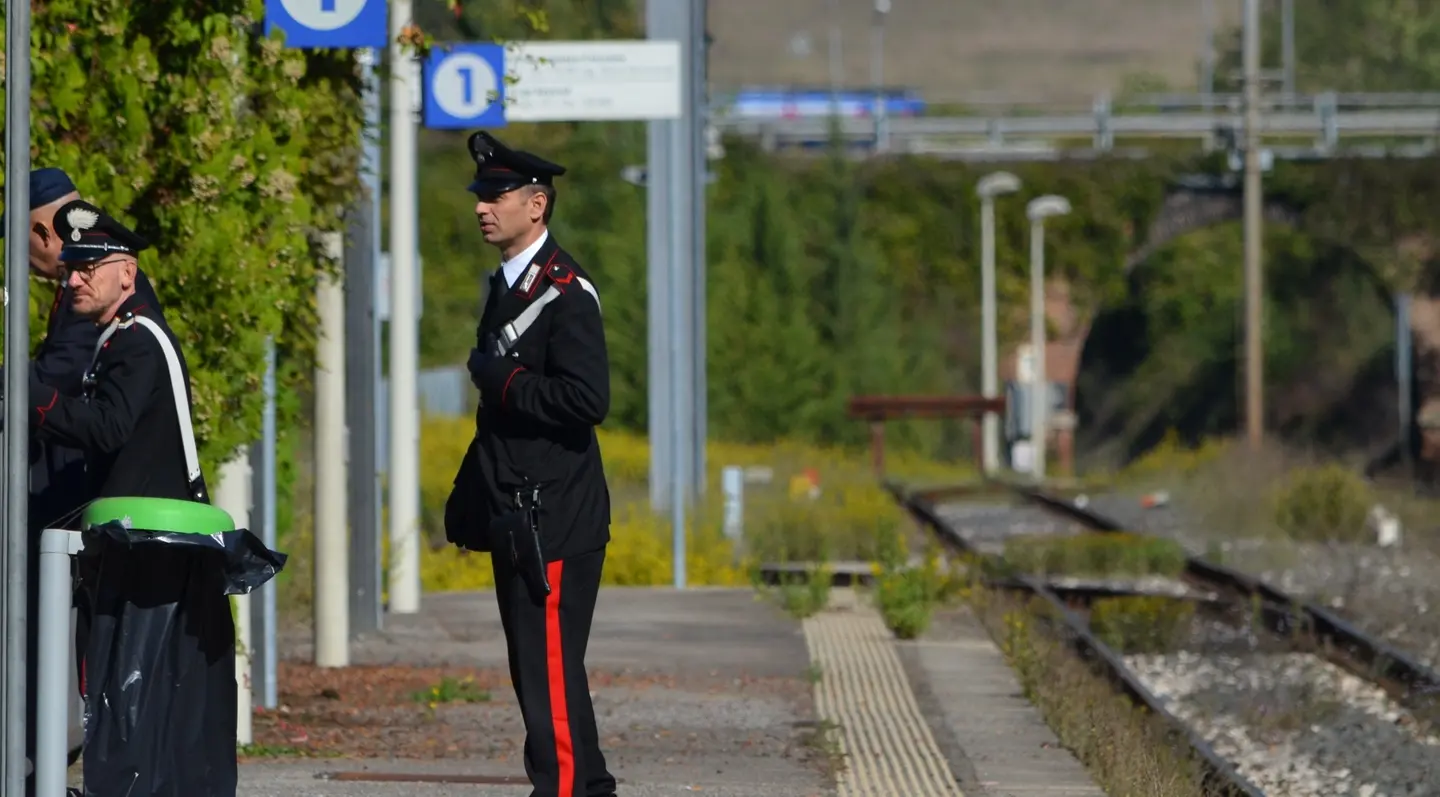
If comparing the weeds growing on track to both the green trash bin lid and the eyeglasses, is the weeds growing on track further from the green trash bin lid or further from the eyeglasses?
the green trash bin lid

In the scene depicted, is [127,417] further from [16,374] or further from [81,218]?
[16,374]

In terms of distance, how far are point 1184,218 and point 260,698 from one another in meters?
41.2

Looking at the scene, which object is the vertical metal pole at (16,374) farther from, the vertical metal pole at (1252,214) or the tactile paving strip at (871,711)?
the vertical metal pole at (1252,214)

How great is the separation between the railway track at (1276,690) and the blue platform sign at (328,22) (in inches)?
152

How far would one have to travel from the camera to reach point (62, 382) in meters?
6.61

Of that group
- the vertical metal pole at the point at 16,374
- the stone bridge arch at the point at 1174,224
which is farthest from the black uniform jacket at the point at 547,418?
the stone bridge arch at the point at 1174,224

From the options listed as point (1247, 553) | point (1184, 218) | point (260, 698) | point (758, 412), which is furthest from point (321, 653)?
point (1184, 218)

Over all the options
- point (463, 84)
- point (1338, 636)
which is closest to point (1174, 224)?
point (1338, 636)

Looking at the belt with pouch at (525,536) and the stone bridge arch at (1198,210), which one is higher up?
the stone bridge arch at (1198,210)

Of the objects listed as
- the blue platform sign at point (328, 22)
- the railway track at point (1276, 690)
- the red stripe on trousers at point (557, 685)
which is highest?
the blue platform sign at point (328, 22)

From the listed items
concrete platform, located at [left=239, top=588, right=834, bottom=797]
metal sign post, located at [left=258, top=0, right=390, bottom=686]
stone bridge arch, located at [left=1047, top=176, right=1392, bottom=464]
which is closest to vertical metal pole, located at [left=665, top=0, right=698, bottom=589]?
concrete platform, located at [left=239, top=588, right=834, bottom=797]

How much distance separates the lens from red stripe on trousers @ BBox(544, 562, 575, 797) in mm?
6707

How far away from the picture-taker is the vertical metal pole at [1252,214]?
37.2 metres

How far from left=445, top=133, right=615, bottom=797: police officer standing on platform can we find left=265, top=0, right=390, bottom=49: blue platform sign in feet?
7.59
